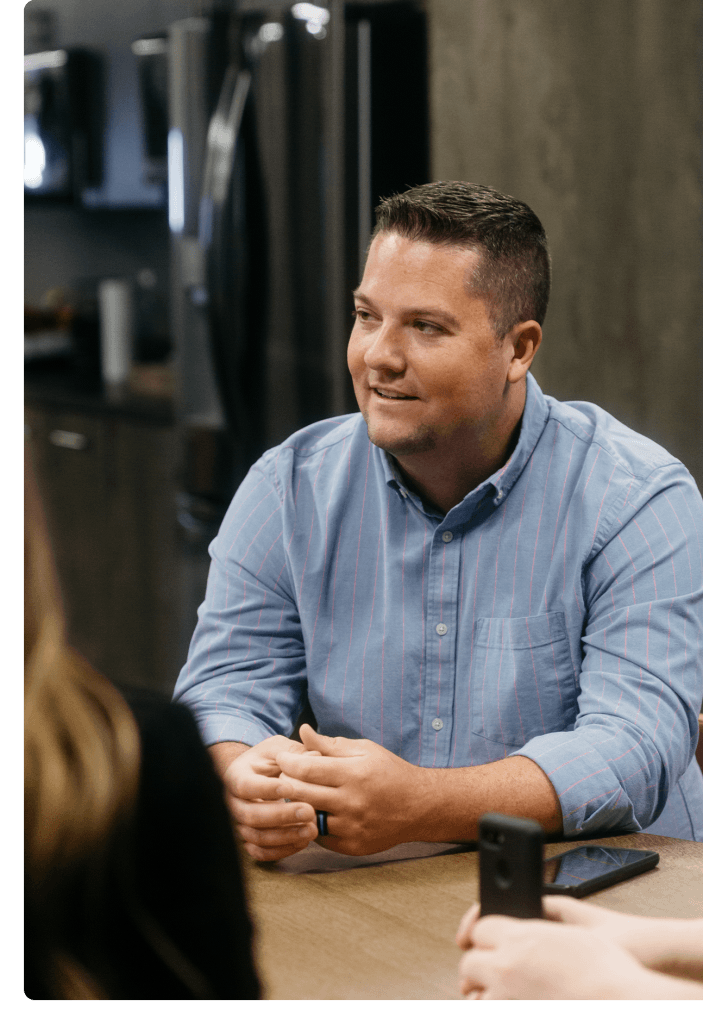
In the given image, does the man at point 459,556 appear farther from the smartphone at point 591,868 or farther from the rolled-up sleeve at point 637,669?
the smartphone at point 591,868

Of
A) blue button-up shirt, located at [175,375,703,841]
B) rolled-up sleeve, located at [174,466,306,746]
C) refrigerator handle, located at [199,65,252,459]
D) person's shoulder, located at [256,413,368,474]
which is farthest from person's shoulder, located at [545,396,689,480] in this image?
refrigerator handle, located at [199,65,252,459]

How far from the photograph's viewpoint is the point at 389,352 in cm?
107

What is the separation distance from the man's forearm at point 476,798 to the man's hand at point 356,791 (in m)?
0.01

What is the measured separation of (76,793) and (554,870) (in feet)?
1.48

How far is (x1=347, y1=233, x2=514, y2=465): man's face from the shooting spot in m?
1.05

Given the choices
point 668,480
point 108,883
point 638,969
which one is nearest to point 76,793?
point 108,883

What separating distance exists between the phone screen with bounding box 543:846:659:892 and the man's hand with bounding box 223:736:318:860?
0.60 feet

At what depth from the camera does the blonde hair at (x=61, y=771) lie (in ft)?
1.47

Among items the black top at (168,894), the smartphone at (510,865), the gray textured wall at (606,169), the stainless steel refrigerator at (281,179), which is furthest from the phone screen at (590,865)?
the stainless steel refrigerator at (281,179)

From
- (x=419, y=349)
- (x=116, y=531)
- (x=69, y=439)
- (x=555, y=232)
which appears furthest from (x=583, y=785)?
(x=69, y=439)

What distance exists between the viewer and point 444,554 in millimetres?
1110

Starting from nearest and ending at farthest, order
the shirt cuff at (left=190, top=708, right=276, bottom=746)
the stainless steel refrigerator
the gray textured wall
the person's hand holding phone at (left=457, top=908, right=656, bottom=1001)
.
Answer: the person's hand holding phone at (left=457, top=908, right=656, bottom=1001) < the shirt cuff at (left=190, top=708, right=276, bottom=746) < the gray textured wall < the stainless steel refrigerator

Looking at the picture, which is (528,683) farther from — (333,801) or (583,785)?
(333,801)

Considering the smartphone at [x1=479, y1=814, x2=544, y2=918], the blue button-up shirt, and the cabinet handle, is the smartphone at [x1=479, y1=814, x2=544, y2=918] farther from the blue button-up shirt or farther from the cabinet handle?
the cabinet handle
